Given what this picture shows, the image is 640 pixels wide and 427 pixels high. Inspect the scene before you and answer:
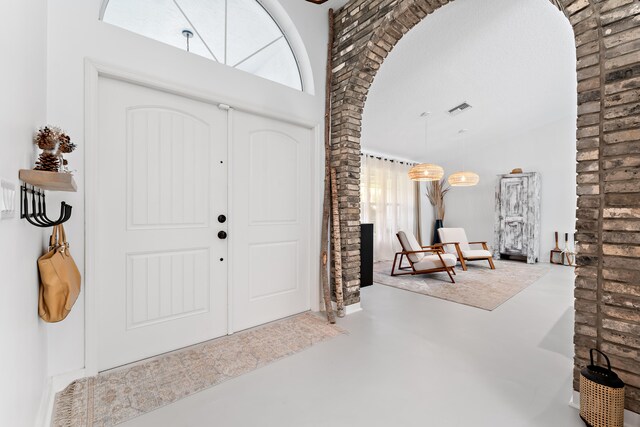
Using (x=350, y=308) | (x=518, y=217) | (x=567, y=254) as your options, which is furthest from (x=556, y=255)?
(x=350, y=308)

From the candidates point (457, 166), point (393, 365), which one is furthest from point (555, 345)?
point (457, 166)

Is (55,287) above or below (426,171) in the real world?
below

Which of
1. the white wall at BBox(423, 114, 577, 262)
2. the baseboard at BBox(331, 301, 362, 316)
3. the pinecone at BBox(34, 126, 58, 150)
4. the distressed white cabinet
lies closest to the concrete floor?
the baseboard at BBox(331, 301, 362, 316)

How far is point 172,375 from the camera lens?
75.3 inches

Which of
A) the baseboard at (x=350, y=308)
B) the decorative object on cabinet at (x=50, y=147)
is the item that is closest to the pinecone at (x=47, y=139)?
the decorative object on cabinet at (x=50, y=147)

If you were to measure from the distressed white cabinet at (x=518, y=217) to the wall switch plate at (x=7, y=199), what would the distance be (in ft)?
25.9

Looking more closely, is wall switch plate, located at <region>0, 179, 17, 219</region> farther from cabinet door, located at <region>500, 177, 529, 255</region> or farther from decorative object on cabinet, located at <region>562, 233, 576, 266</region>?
decorative object on cabinet, located at <region>562, 233, 576, 266</region>

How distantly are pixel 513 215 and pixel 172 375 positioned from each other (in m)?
7.32

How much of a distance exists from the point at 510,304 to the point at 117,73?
446 centimetres

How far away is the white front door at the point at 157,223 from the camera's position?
1.96m

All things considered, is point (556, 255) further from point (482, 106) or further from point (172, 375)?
point (172, 375)

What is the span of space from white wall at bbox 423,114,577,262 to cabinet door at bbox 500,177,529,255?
412 mm

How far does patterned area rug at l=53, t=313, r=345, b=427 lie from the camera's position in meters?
1.58

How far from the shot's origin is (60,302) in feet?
4.78
